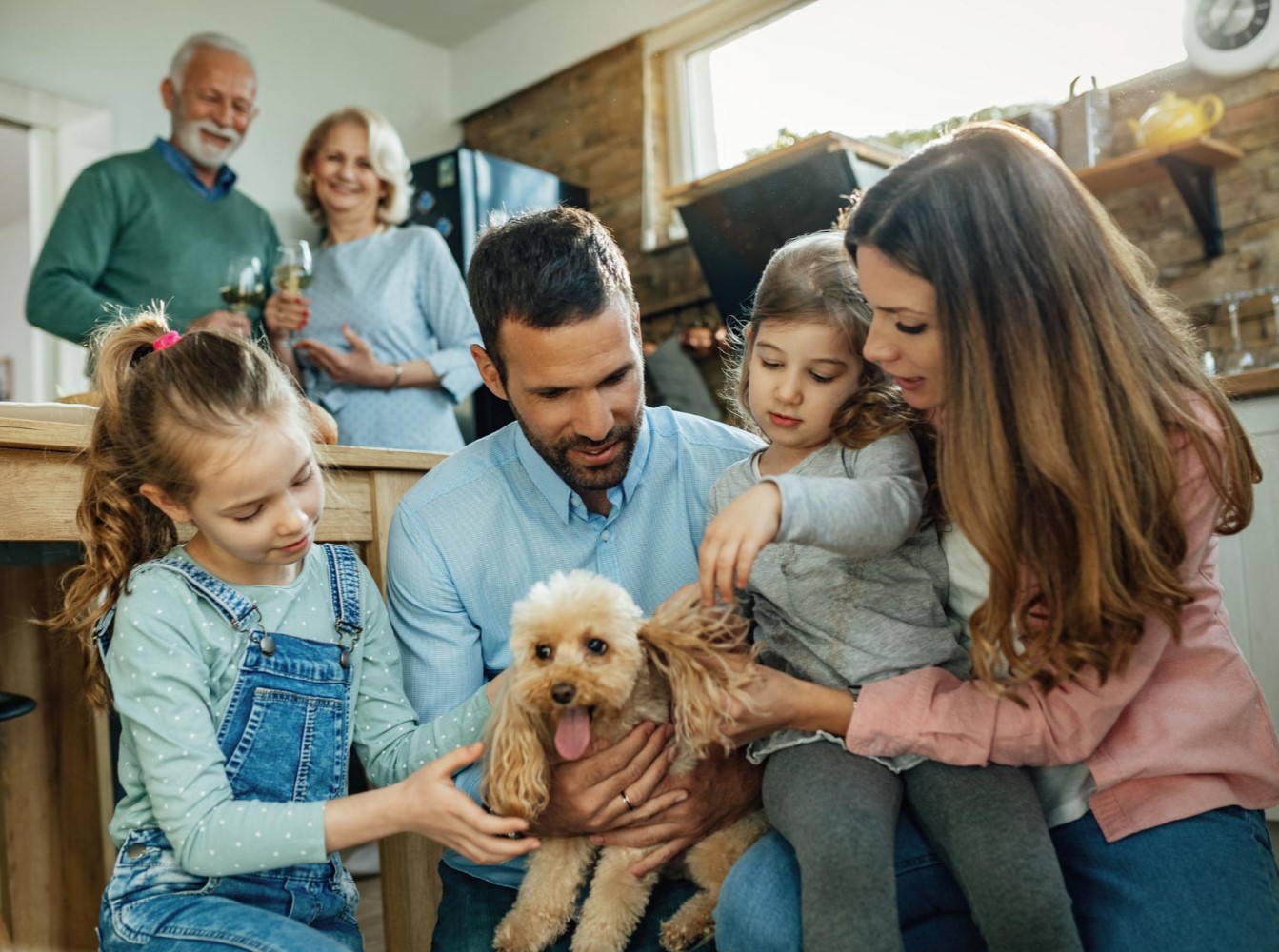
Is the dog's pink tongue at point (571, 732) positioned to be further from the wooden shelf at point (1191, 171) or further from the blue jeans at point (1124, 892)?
the wooden shelf at point (1191, 171)

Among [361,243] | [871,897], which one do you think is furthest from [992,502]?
[361,243]

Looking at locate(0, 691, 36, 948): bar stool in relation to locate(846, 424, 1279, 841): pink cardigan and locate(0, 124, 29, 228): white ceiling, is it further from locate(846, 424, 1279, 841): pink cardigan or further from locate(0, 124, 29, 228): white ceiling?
locate(0, 124, 29, 228): white ceiling

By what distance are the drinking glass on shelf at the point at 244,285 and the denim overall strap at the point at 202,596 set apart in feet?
3.57

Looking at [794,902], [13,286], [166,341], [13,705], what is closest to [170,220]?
[13,705]

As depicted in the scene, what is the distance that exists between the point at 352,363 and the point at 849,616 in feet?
6.25

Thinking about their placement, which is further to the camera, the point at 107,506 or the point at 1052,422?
the point at 107,506

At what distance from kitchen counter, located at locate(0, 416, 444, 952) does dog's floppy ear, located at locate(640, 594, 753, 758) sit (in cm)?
78

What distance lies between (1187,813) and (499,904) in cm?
90

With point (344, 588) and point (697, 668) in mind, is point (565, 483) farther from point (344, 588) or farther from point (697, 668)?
point (697, 668)

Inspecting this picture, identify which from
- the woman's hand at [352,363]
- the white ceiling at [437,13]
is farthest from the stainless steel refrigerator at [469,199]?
the woman's hand at [352,363]

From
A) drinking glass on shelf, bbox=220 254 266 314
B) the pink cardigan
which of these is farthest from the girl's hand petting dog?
drinking glass on shelf, bbox=220 254 266 314

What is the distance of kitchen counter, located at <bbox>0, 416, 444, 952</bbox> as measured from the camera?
1.91 m

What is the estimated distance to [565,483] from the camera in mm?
1700

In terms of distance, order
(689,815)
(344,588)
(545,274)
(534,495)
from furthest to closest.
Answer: (534,495) → (545,274) → (344,588) → (689,815)
